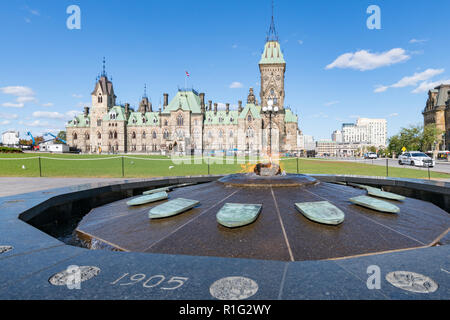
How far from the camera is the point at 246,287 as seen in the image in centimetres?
177

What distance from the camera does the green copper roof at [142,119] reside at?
3199 inches

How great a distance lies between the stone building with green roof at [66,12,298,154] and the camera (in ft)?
217

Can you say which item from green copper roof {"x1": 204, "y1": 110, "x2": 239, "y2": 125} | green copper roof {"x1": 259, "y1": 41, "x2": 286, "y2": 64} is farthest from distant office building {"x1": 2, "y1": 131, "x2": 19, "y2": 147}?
green copper roof {"x1": 259, "y1": 41, "x2": 286, "y2": 64}

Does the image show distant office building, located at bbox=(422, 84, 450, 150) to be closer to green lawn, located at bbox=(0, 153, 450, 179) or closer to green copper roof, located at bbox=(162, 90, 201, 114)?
green lawn, located at bbox=(0, 153, 450, 179)

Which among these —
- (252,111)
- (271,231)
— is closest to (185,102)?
(252,111)

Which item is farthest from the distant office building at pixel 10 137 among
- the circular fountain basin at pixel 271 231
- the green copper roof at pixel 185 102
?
the circular fountain basin at pixel 271 231

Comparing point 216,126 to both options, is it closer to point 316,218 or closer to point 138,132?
point 138,132

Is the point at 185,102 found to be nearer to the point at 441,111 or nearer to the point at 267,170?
the point at 267,170

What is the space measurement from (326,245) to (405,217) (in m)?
1.92

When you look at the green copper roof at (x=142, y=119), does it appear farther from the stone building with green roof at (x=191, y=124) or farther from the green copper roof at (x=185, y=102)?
the green copper roof at (x=185, y=102)

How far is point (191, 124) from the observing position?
73.2m

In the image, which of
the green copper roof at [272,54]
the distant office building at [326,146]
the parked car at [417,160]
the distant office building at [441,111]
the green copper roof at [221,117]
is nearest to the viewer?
the parked car at [417,160]

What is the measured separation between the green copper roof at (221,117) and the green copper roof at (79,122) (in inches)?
1733

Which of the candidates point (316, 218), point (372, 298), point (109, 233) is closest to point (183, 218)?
point (109, 233)
